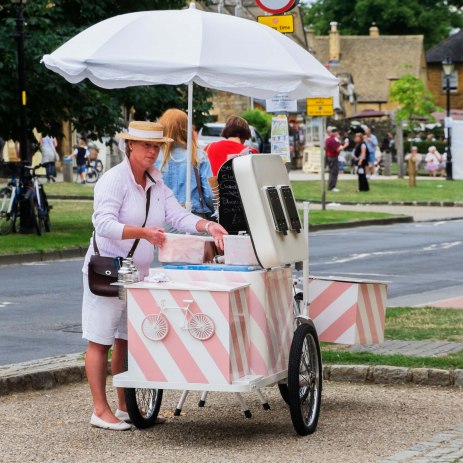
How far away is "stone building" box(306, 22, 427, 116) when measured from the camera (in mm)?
112375

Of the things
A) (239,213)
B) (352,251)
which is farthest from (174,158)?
Answer: (352,251)

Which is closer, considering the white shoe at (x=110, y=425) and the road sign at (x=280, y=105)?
the white shoe at (x=110, y=425)

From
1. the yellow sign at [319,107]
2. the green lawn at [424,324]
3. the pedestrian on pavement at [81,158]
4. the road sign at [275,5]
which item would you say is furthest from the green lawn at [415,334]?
the pedestrian on pavement at [81,158]

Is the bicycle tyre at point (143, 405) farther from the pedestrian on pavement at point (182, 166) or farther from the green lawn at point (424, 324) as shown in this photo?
the green lawn at point (424, 324)

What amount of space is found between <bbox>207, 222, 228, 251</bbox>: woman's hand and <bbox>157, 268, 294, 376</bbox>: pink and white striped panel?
0.31 metres

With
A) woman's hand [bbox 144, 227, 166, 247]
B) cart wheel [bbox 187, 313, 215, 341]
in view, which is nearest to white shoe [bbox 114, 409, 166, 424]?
cart wheel [bbox 187, 313, 215, 341]

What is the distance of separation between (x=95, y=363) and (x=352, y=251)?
596 inches

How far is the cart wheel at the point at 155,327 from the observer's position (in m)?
7.73

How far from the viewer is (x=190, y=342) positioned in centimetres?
768

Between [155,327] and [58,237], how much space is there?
16.6 meters

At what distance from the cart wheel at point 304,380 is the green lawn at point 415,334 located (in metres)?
1.72

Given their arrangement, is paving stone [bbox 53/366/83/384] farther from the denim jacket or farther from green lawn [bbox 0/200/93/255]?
green lawn [bbox 0/200/93/255]

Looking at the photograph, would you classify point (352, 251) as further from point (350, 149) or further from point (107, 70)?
point (350, 149)

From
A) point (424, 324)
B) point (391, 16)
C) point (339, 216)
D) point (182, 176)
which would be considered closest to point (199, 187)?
point (182, 176)
